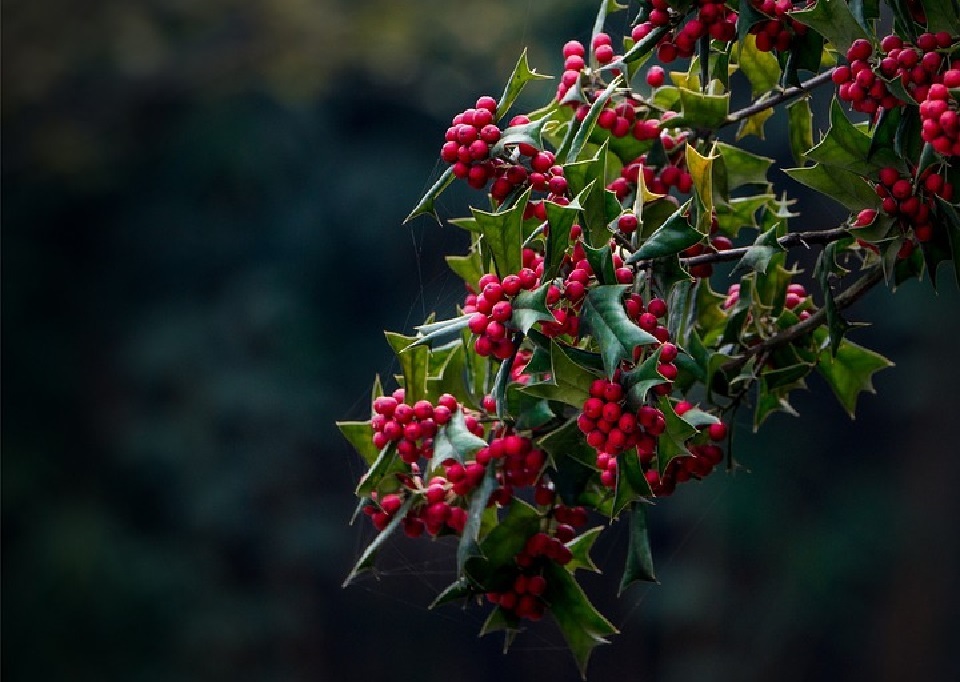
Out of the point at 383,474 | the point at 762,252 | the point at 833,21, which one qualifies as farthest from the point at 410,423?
the point at 833,21

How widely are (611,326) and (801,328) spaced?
23cm

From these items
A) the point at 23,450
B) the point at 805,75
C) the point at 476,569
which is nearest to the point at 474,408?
the point at 476,569

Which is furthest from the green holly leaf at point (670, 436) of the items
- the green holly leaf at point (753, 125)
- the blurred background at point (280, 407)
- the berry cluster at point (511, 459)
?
the blurred background at point (280, 407)

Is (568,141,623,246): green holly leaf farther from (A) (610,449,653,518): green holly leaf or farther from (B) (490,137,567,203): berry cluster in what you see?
(A) (610,449,653,518): green holly leaf

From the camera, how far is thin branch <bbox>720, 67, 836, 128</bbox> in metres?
0.82

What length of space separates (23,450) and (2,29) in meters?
1.26

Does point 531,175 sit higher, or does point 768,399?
point 531,175

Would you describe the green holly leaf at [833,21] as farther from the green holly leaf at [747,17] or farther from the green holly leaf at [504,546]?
the green holly leaf at [504,546]

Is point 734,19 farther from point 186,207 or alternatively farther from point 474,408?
point 186,207

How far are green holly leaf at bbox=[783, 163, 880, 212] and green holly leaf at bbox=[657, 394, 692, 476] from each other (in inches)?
6.8

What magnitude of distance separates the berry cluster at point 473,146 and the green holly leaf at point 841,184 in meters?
0.18

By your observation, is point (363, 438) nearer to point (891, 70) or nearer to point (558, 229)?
point (558, 229)

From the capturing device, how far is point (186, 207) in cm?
396

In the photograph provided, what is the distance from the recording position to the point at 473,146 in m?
0.73
